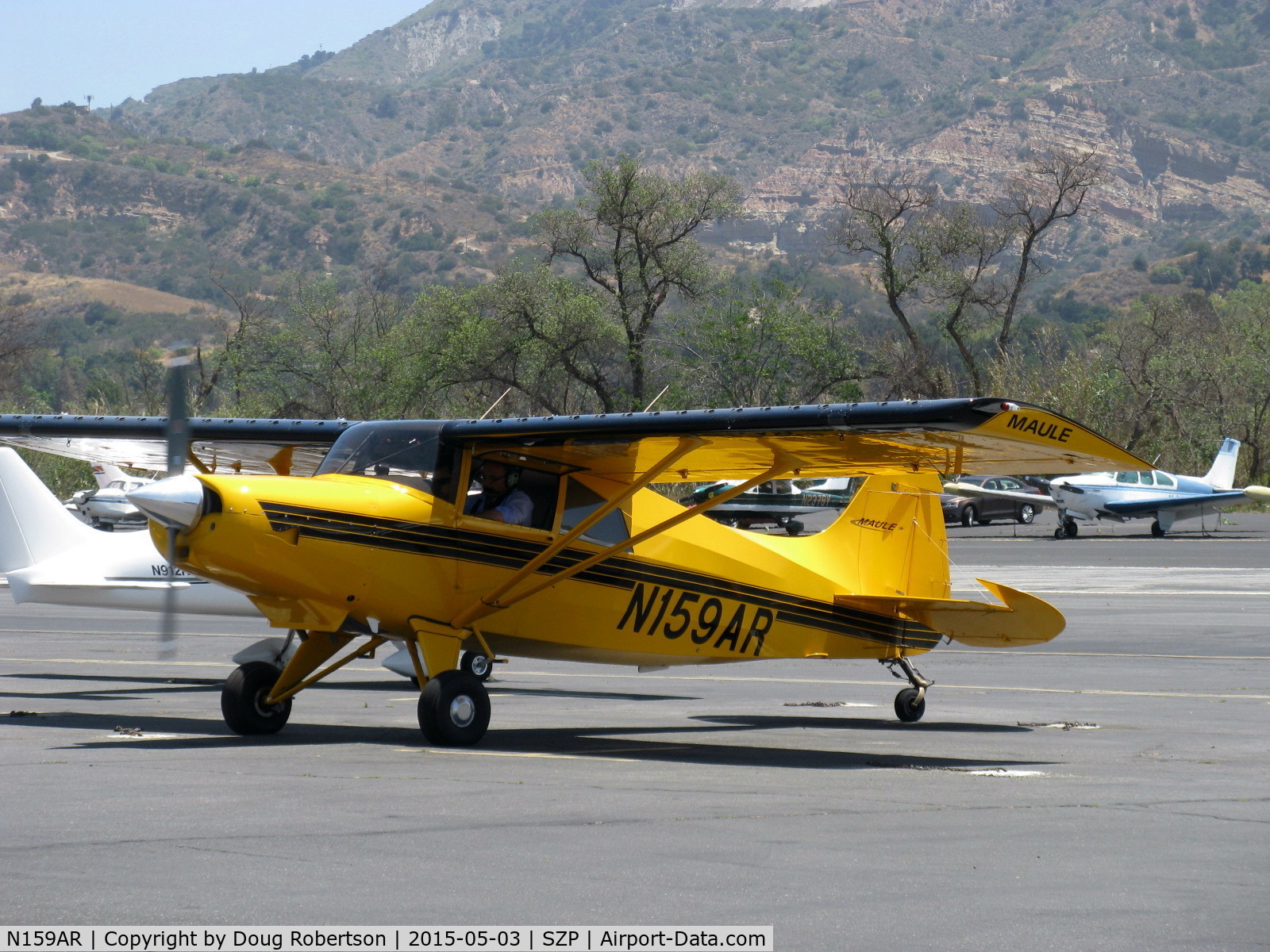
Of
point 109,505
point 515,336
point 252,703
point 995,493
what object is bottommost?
point 109,505

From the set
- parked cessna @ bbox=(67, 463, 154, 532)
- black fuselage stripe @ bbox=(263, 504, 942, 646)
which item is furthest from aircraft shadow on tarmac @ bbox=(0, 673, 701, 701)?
parked cessna @ bbox=(67, 463, 154, 532)

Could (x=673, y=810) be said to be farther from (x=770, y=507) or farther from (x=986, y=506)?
(x=986, y=506)

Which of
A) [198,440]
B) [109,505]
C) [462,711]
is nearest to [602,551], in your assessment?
[462,711]

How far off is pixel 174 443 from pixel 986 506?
5200 centimetres

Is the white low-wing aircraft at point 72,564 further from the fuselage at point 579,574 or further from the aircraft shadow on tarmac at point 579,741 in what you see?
the fuselage at point 579,574

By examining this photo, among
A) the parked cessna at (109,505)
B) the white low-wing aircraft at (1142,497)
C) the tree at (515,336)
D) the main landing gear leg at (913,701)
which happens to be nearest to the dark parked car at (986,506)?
the white low-wing aircraft at (1142,497)

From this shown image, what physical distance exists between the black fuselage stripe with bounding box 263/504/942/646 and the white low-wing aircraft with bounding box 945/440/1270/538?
126 feet

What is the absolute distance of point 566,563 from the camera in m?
11.6

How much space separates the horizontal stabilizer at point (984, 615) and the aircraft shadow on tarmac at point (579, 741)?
902 mm

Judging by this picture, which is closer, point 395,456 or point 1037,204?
point 395,456

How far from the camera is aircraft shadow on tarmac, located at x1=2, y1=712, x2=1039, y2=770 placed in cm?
1048

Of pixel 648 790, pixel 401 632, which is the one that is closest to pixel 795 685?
pixel 401 632

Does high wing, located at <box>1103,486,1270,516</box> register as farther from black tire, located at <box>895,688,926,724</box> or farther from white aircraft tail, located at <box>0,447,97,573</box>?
white aircraft tail, located at <box>0,447,97,573</box>

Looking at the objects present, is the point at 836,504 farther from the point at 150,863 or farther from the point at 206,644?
the point at 150,863
